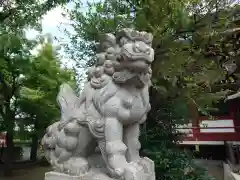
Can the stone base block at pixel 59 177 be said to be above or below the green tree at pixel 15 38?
below

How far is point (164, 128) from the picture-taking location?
5266 mm

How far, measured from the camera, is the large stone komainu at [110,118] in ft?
A: 6.53

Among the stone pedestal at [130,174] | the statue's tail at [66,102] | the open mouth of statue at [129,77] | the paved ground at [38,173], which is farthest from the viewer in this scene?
the paved ground at [38,173]

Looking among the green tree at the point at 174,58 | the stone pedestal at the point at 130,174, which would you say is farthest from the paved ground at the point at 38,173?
the stone pedestal at the point at 130,174

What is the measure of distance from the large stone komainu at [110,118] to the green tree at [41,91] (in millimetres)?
5735

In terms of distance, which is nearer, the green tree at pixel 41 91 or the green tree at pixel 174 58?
the green tree at pixel 174 58

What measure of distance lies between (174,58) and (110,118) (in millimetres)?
2666

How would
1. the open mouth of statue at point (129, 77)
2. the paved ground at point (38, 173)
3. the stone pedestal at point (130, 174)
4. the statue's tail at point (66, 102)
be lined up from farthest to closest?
the paved ground at point (38, 173)
the statue's tail at point (66, 102)
the open mouth of statue at point (129, 77)
the stone pedestal at point (130, 174)

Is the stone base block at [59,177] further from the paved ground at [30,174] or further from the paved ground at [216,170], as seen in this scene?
the paved ground at [30,174]

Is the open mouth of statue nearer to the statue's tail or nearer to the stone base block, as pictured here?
the statue's tail

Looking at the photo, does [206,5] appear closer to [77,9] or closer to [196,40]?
[196,40]

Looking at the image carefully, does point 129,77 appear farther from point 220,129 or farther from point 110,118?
point 220,129

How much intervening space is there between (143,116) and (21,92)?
6943 mm

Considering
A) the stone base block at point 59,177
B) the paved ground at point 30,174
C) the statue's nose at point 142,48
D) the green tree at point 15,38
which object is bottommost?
the paved ground at point 30,174
